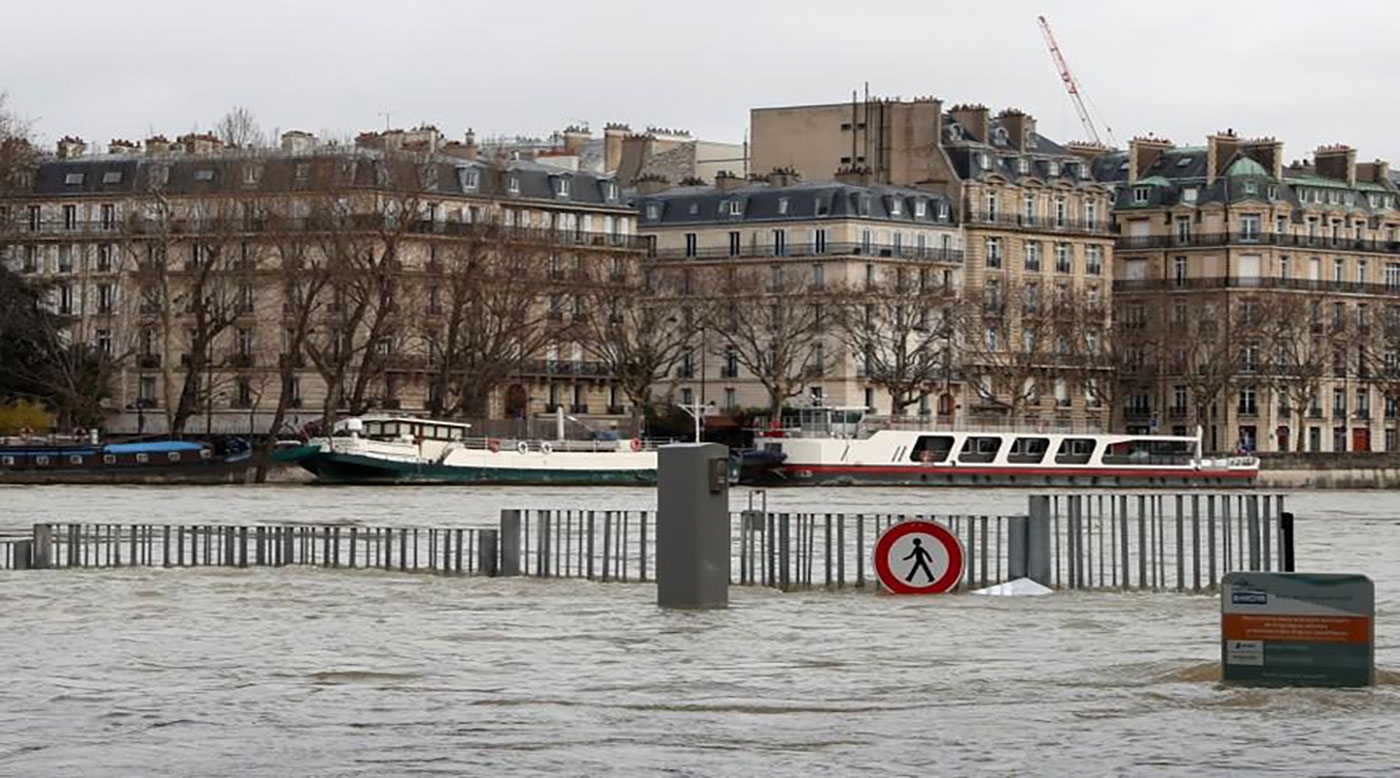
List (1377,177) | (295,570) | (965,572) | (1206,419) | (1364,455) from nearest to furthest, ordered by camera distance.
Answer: (965,572) → (295,570) → (1364,455) → (1206,419) → (1377,177)

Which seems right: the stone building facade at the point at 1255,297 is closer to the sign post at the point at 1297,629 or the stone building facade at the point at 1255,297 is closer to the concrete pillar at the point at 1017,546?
the concrete pillar at the point at 1017,546

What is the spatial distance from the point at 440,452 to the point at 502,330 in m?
7.01

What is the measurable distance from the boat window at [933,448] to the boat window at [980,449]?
3.15 ft

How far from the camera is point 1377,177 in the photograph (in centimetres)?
14325

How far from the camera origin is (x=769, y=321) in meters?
119

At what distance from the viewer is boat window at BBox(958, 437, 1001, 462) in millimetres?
104750

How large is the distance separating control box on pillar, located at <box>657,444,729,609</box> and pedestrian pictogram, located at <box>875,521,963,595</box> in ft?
10.1

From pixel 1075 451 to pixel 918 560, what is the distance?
75176 millimetres

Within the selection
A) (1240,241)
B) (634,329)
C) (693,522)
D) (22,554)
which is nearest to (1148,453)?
(634,329)

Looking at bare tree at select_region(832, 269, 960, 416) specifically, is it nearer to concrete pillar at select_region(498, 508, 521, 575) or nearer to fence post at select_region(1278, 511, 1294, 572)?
concrete pillar at select_region(498, 508, 521, 575)

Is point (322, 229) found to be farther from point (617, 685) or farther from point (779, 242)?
point (617, 685)

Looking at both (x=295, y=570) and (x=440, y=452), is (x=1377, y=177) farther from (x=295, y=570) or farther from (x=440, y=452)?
(x=295, y=570)

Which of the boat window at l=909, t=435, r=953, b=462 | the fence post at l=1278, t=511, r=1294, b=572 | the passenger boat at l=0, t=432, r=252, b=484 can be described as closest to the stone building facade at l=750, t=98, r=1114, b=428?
the boat window at l=909, t=435, r=953, b=462

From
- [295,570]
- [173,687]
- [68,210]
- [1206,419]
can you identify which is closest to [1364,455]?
[1206,419]
